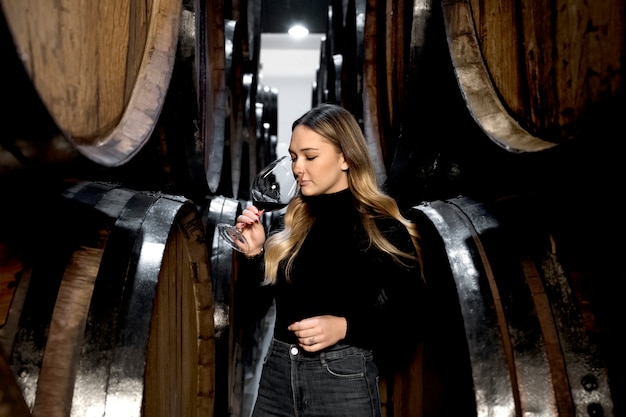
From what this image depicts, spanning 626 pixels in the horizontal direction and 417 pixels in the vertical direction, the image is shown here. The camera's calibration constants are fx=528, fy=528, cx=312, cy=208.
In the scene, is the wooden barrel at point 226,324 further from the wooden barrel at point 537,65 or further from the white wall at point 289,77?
the white wall at point 289,77

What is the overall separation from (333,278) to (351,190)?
0.92 ft

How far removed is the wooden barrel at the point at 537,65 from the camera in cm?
87

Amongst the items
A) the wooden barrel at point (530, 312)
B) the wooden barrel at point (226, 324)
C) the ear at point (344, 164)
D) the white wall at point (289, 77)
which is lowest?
the wooden barrel at point (226, 324)

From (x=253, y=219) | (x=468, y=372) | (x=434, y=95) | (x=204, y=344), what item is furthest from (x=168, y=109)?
(x=468, y=372)

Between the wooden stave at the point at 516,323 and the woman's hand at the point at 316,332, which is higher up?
the wooden stave at the point at 516,323

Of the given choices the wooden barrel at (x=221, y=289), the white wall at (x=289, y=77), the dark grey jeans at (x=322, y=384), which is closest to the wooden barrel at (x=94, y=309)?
the dark grey jeans at (x=322, y=384)

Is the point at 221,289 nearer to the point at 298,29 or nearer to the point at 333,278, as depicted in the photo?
the point at 333,278

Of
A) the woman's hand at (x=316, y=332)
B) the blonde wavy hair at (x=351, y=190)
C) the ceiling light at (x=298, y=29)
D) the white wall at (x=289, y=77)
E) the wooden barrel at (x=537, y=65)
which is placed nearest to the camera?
the wooden barrel at (x=537, y=65)

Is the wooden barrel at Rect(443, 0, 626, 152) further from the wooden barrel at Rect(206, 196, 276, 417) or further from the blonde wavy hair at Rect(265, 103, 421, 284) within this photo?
the wooden barrel at Rect(206, 196, 276, 417)

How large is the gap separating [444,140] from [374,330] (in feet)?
1.93

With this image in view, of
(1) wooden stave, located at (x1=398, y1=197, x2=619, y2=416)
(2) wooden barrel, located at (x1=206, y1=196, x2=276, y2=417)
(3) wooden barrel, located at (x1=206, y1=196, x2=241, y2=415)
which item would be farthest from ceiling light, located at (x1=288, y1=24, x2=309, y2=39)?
(1) wooden stave, located at (x1=398, y1=197, x2=619, y2=416)

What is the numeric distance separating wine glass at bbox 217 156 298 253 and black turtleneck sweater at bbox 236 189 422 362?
163mm

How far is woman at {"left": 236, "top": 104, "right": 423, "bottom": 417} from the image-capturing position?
1.40 metres

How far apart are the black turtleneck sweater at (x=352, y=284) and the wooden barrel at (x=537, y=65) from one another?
461mm
